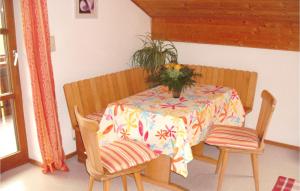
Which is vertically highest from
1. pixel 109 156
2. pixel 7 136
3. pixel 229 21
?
pixel 229 21

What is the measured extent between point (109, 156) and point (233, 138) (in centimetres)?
106

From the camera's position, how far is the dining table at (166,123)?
2.53 metres

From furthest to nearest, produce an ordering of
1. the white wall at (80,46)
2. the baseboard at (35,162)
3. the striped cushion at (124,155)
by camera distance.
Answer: the baseboard at (35,162)
the white wall at (80,46)
the striped cushion at (124,155)

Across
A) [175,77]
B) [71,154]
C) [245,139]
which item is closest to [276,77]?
[245,139]

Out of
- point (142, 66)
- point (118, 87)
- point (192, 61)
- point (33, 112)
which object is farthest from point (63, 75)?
point (192, 61)

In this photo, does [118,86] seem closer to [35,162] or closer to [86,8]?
[86,8]

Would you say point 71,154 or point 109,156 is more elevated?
point 109,156

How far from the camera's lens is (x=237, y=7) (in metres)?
3.45

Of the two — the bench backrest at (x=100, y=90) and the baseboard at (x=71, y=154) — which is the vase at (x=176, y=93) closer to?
the bench backrest at (x=100, y=90)

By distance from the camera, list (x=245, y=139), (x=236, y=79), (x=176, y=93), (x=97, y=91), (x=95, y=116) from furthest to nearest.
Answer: (x=236, y=79) → (x=97, y=91) → (x=95, y=116) → (x=176, y=93) → (x=245, y=139)

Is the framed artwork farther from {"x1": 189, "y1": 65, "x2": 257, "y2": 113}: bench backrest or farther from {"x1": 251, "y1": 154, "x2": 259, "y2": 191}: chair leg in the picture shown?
{"x1": 251, "y1": 154, "x2": 259, "y2": 191}: chair leg

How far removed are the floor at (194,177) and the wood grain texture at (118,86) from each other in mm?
364

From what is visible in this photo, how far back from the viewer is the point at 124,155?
237 cm

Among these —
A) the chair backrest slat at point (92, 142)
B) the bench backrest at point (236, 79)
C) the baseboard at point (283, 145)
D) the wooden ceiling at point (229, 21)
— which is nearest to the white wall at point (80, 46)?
the wooden ceiling at point (229, 21)
